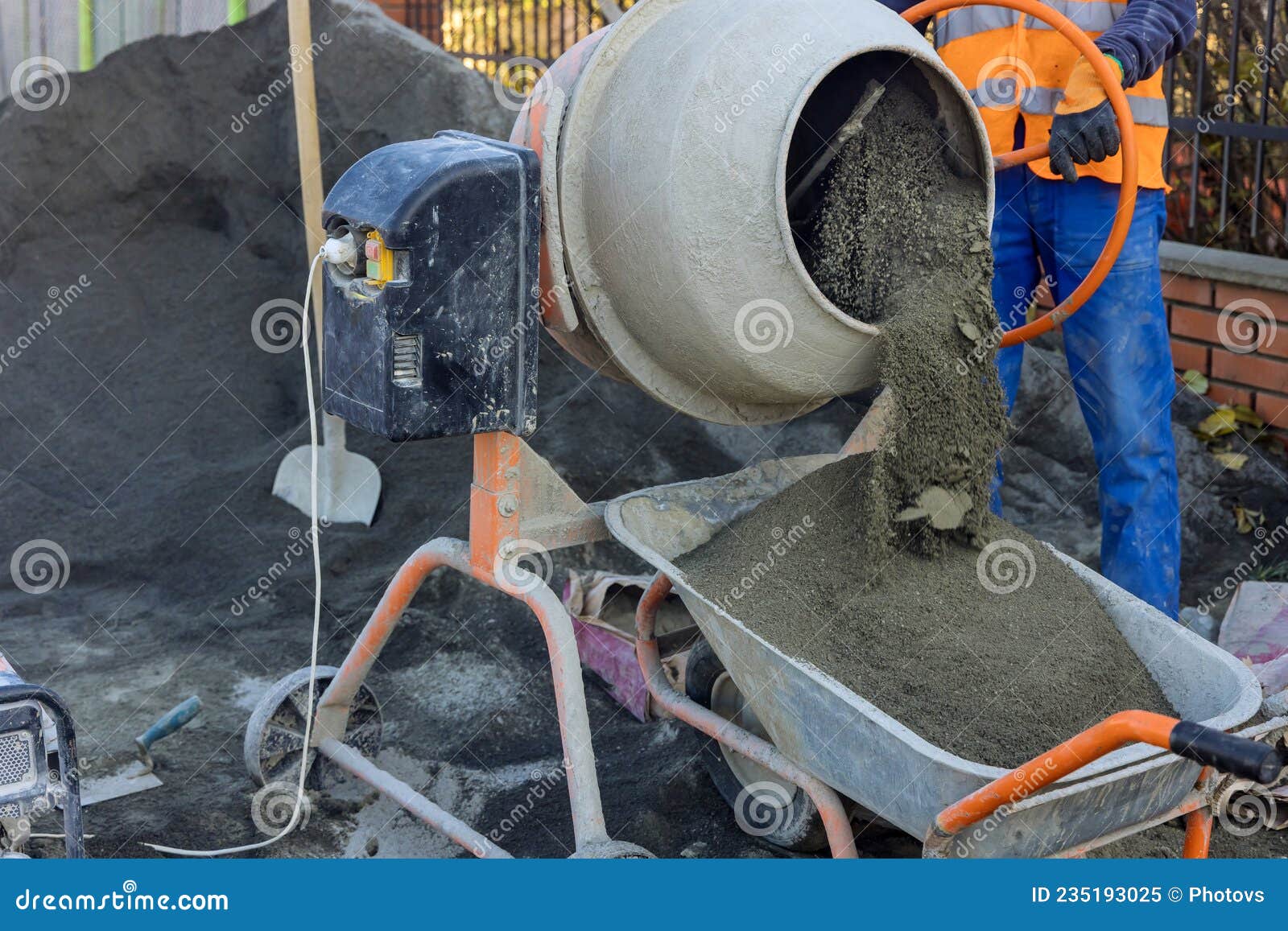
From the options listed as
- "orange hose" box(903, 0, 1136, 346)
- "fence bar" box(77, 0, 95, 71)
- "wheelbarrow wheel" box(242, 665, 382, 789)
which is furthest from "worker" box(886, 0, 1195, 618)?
"fence bar" box(77, 0, 95, 71)

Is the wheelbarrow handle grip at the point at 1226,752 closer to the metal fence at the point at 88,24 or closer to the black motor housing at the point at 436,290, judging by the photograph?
the black motor housing at the point at 436,290

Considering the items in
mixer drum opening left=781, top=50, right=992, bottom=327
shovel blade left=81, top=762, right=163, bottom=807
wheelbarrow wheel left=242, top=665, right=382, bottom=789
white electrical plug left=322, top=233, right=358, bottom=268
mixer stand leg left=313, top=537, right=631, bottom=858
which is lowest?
shovel blade left=81, top=762, right=163, bottom=807

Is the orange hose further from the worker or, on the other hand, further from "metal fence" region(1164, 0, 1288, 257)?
"metal fence" region(1164, 0, 1288, 257)

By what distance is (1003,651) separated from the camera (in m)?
2.28

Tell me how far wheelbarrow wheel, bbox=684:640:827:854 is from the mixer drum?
59 cm

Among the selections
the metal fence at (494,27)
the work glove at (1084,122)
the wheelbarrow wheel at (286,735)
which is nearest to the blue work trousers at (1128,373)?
the work glove at (1084,122)

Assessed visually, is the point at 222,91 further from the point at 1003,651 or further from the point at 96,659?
the point at 1003,651

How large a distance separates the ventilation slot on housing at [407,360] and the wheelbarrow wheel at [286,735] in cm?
87

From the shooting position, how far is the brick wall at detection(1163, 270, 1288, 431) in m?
3.96

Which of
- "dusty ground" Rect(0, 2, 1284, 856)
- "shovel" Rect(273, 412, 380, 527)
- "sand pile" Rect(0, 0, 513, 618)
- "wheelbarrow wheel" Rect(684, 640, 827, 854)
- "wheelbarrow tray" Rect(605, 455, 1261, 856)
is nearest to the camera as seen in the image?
"wheelbarrow tray" Rect(605, 455, 1261, 856)

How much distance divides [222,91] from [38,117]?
56 cm

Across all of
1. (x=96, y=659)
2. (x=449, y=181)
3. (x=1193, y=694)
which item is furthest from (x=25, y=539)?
(x=1193, y=694)

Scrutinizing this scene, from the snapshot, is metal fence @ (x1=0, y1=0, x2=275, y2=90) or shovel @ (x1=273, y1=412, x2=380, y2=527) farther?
metal fence @ (x1=0, y1=0, x2=275, y2=90)

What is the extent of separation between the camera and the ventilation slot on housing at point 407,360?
221 centimetres
